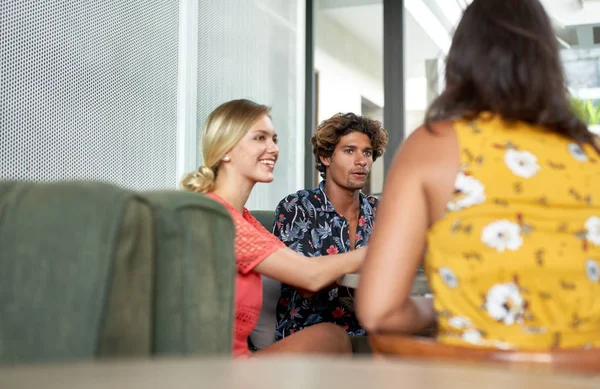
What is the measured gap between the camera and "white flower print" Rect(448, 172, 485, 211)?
113 cm

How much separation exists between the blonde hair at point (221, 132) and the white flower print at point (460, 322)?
1.31 metres

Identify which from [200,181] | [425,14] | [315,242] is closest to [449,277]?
[200,181]

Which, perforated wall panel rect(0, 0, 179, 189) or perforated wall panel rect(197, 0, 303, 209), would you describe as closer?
perforated wall panel rect(0, 0, 179, 189)

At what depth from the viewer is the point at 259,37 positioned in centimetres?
463

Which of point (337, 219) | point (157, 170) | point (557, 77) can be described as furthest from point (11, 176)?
point (557, 77)

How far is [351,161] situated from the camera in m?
3.26

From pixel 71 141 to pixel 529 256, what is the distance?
2.21 metres

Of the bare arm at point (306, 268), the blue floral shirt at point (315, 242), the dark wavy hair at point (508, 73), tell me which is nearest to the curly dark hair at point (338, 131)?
the blue floral shirt at point (315, 242)

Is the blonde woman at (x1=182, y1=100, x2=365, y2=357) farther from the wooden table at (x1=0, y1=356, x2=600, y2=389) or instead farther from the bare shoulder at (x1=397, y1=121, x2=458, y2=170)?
the wooden table at (x1=0, y1=356, x2=600, y2=389)

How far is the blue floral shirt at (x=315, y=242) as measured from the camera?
2.82 metres

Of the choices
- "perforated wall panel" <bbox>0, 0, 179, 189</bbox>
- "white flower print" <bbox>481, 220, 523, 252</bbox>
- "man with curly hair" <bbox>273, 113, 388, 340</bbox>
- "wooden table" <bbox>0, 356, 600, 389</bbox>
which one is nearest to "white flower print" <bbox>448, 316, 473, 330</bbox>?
"white flower print" <bbox>481, 220, 523, 252</bbox>

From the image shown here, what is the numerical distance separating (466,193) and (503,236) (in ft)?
0.28

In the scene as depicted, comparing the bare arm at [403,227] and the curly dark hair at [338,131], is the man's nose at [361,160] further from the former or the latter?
the bare arm at [403,227]

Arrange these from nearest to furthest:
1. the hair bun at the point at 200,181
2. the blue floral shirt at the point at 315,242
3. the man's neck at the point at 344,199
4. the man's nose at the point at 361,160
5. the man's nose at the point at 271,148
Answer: the hair bun at the point at 200,181 < the man's nose at the point at 271,148 < the blue floral shirt at the point at 315,242 < the man's neck at the point at 344,199 < the man's nose at the point at 361,160
